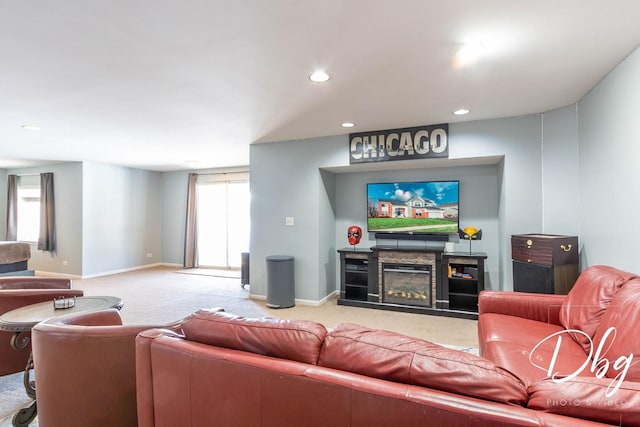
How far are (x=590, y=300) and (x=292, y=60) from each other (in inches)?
101

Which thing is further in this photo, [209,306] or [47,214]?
[47,214]

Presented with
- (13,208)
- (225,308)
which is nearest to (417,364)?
(225,308)

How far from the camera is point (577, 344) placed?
1.86 meters

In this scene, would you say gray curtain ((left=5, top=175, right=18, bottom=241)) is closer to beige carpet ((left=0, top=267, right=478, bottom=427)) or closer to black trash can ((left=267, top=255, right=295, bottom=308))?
beige carpet ((left=0, top=267, right=478, bottom=427))

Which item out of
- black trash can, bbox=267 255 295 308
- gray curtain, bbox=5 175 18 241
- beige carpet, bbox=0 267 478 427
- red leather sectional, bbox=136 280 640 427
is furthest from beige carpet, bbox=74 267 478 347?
gray curtain, bbox=5 175 18 241

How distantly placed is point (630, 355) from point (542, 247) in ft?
6.23

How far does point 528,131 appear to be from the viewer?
11.9ft

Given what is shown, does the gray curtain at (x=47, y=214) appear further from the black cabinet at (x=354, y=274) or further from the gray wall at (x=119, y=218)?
the black cabinet at (x=354, y=274)

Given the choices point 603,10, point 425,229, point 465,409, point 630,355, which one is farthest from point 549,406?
point 425,229

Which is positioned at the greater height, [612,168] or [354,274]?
[612,168]

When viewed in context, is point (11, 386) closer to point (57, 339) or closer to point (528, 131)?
point (57, 339)

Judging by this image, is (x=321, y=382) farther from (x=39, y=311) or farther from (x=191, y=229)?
(x=191, y=229)

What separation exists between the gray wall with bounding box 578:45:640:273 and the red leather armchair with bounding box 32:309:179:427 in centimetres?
313

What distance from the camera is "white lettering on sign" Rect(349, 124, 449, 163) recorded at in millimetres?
3986
